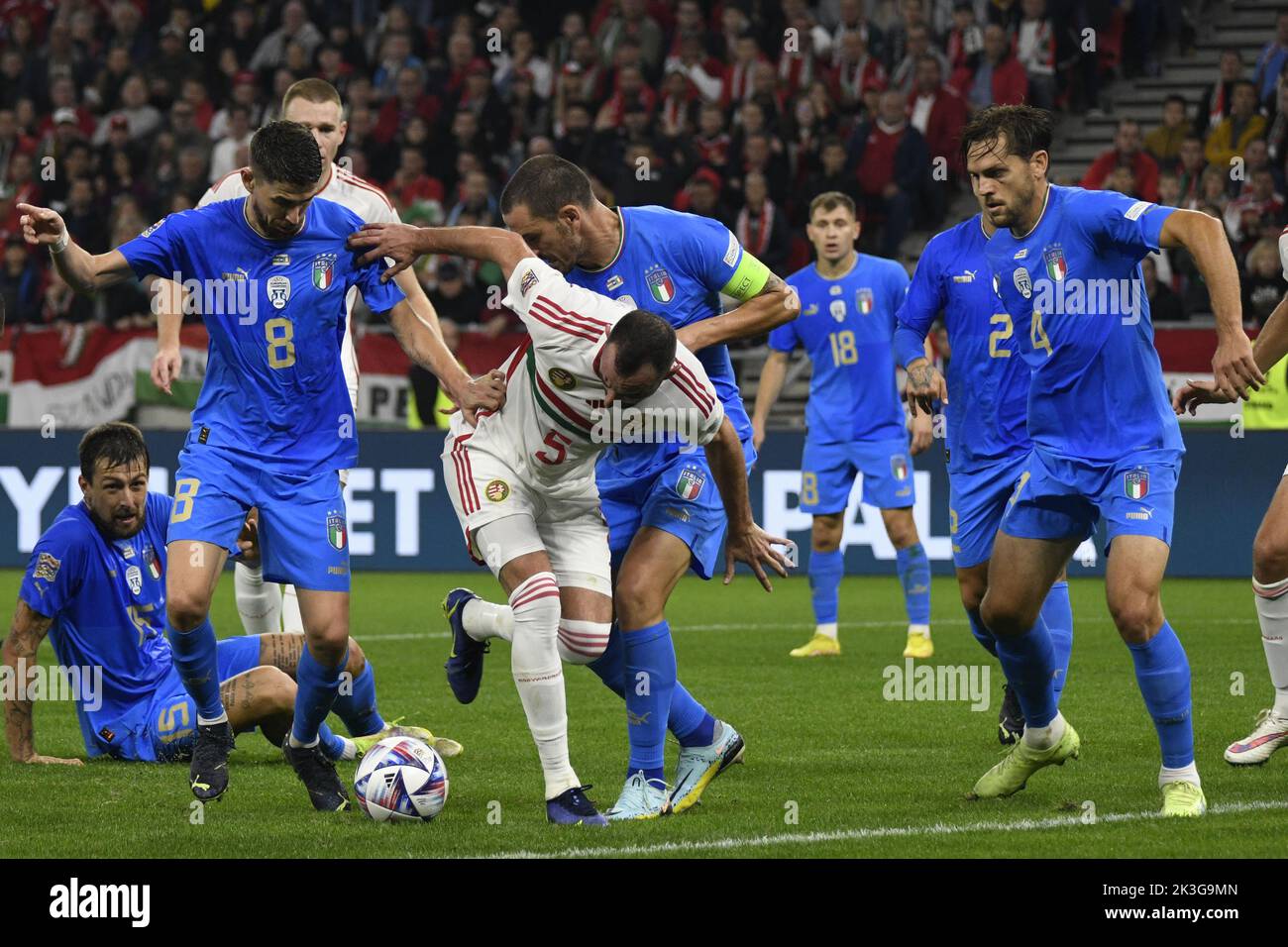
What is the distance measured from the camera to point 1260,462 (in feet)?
50.1

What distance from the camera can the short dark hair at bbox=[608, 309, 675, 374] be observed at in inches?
229

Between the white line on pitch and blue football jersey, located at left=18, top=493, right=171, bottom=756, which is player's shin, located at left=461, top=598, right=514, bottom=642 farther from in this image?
blue football jersey, located at left=18, top=493, right=171, bottom=756

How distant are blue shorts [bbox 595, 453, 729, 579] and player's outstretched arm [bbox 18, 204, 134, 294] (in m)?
1.85

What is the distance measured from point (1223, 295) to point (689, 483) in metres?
1.93

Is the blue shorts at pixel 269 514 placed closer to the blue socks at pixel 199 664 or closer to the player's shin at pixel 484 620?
the blue socks at pixel 199 664

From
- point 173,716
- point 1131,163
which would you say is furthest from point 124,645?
point 1131,163

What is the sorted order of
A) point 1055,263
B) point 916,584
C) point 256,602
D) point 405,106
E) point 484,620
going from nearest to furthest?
point 1055,263 → point 484,620 → point 256,602 → point 916,584 → point 405,106

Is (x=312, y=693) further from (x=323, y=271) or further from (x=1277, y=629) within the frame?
(x=1277, y=629)

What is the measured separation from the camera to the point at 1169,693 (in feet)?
20.2

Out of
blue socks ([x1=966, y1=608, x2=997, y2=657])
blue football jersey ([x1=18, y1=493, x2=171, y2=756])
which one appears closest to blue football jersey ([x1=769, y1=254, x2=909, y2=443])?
blue socks ([x1=966, y1=608, x2=997, y2=657])

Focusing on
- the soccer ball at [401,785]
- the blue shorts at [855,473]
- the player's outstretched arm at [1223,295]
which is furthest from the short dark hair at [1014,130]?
the blue shorts at [855,473]

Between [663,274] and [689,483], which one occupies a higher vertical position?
[663,274]

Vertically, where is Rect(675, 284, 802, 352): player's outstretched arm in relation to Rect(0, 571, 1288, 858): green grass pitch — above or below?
above

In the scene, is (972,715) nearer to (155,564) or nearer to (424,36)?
(155,564)
